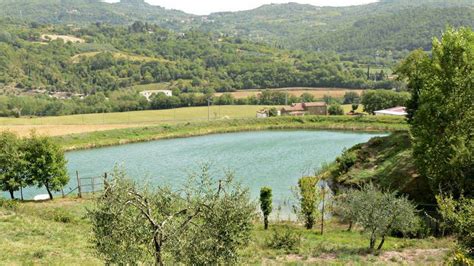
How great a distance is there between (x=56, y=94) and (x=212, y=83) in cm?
5036

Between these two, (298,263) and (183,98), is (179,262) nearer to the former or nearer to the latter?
(298,263)

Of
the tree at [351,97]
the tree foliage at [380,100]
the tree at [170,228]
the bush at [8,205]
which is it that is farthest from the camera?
the tree at [351,97]

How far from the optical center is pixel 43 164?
35.8 m

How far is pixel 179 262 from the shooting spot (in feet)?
38.8

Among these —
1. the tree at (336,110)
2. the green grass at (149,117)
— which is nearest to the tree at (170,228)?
the green grass at (149,117)

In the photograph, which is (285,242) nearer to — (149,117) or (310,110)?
(310,110)

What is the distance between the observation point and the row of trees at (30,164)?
3528 centimetres

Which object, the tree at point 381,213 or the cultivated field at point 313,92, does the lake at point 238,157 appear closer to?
the tree at point 381,213

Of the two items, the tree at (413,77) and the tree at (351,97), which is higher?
the tree at (413,77)

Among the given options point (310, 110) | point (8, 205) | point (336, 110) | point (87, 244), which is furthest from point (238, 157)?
point (310, 110)

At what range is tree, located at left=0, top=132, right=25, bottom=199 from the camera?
3503cm

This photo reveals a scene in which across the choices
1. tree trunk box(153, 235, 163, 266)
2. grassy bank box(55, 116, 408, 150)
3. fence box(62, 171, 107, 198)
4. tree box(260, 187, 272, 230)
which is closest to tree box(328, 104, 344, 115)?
grassy bank box(55, 116, 408, 150)

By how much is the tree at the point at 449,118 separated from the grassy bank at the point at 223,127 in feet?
153

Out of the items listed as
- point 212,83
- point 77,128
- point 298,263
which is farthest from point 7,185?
point 212,83
